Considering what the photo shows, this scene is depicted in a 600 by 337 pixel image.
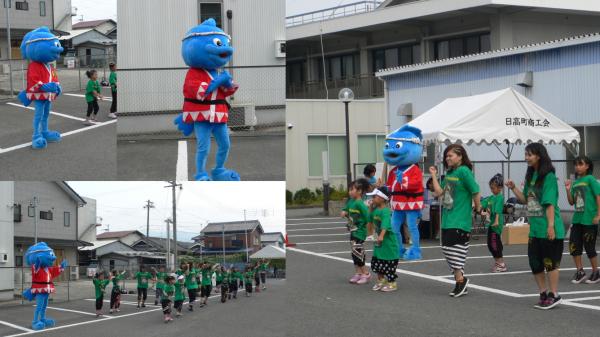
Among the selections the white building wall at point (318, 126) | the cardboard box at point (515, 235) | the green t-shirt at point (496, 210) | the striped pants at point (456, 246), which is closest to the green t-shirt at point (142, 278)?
the striped pants at point (456, 246)

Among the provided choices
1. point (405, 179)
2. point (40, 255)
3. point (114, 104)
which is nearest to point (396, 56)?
point (405, 179)

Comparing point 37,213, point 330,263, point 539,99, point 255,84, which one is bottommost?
point 330,263

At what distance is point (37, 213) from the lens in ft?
13.6

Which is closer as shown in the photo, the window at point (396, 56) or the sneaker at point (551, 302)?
the sneaker at point (551, 302)

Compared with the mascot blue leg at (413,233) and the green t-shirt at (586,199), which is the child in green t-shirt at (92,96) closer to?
the green t-shirt at (586,199)

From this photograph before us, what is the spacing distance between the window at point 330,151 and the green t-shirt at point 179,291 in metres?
21.9

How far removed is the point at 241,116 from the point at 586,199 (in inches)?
237

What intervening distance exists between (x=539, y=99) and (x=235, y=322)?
561 inches

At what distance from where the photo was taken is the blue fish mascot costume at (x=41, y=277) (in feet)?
14.8

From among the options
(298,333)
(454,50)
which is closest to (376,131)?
(454,50)

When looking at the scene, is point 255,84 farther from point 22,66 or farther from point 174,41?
point 22,66

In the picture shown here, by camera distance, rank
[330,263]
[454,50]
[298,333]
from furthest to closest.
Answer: [454,50], [330,263], [298,333]

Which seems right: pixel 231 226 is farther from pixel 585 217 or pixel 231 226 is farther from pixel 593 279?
pixel 593 279

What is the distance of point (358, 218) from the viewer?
9281mm
